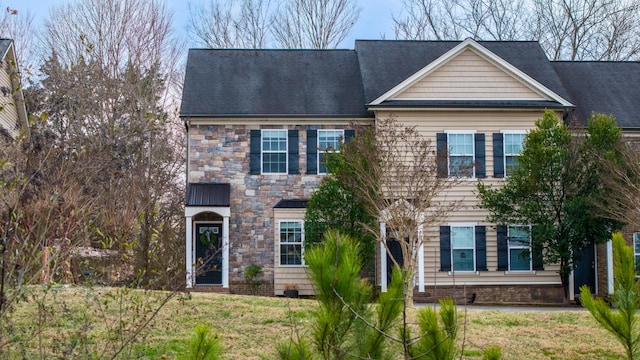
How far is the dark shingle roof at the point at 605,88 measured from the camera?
76.7 ft

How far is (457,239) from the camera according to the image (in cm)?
2203

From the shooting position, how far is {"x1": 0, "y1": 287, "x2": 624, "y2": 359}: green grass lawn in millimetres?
10117

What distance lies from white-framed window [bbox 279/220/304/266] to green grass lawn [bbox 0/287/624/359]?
7.77 metres

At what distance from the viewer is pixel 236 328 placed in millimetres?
11562

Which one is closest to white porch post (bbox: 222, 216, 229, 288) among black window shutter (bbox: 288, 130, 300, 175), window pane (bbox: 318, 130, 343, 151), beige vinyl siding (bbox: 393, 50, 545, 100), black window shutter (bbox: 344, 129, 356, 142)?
black window shutter (bbox: 288, 130, 300, 175)

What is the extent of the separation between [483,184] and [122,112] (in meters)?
13.0

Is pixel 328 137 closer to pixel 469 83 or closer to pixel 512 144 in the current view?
pixel 469 83

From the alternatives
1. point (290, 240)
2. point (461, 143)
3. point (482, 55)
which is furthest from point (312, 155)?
point (482, 55)

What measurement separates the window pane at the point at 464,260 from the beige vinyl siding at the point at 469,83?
4.08 meters

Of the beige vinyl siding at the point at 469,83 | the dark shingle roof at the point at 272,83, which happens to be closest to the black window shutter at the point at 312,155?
the dark shingle roof at the point at 272,83

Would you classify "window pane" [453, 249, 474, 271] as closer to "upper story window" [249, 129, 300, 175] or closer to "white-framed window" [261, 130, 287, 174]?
"upper story window" [249, 129, 300, 175]

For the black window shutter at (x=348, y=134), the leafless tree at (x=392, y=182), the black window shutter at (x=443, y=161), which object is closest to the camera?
the leafless tree at (x=392, y=182)

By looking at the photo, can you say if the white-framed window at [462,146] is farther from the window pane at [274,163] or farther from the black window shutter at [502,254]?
the window pane at [274,163]

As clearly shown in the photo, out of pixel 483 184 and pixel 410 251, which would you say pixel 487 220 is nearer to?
pixel 483 184
